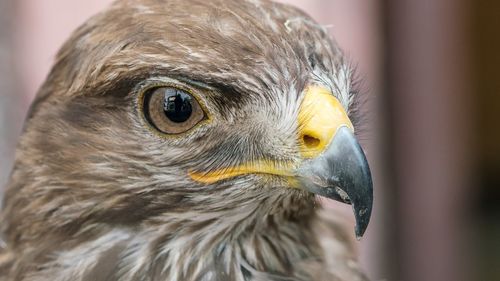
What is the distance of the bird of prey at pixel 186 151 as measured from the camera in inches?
75.1

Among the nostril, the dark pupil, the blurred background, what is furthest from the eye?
the blurred background

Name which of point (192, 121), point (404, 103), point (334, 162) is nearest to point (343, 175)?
point (334, 162)

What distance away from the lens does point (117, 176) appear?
2080 millimetres

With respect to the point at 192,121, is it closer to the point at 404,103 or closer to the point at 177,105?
the point at 177,105

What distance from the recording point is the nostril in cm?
187

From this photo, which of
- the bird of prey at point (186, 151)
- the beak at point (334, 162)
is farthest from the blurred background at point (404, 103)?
the beak at point (334, 162)

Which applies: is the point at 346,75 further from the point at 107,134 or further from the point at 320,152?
the point at 107,134

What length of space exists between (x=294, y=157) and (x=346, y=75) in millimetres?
280

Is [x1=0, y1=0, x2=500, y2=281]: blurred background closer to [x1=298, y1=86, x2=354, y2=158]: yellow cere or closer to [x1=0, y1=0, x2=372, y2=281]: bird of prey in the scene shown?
[x1=0, y1=0, x2=372, y2=281]: bird of prey

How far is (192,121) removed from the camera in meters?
1.97

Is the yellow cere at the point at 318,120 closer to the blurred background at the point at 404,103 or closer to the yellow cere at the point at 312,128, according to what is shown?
the yellow cere at the point at 312,128

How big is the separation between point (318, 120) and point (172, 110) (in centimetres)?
31

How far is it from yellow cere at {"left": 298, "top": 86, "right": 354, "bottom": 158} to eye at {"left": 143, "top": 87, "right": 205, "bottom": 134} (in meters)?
0.22

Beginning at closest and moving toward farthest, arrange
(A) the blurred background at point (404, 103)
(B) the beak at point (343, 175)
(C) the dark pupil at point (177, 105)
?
(B) the beak at point (343, 175) < (C) the dark pupil at point (177, 105) < (A) the blurred background at point (404, 103)
